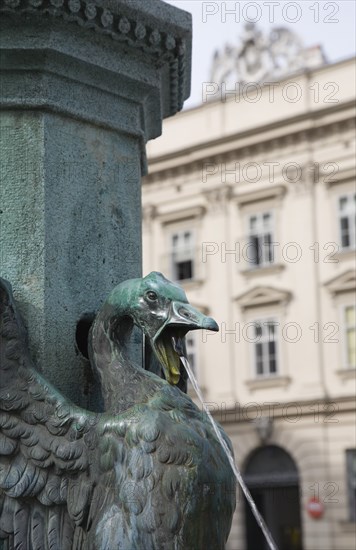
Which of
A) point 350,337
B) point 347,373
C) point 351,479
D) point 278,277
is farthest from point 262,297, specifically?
point 351,479

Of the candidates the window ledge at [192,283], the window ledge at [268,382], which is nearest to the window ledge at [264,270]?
the window ledge at [192,283]

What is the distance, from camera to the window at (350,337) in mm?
21531

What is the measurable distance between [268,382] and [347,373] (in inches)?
75.1

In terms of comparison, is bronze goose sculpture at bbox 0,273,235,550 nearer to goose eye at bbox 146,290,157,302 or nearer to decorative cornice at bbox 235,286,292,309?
→ goose eye at bbox 146,290,157,302

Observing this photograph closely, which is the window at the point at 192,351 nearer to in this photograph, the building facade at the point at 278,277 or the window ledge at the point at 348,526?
the building facade at the point at 278,277

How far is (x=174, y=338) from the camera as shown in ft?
8.61

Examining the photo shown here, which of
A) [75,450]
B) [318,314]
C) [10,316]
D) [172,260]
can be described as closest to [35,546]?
[75,450]

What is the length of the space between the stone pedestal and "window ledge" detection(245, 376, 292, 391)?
19171mm

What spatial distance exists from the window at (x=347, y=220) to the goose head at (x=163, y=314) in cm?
1956

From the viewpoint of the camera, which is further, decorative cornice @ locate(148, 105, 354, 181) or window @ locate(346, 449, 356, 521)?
decorative cornice @ locate(148, 105, 354, 181)

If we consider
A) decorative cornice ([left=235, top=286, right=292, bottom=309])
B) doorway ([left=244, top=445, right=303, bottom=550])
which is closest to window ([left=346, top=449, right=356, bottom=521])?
doorway ([left=244, top=445, right=303, bottom=550])

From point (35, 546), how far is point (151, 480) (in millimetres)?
379

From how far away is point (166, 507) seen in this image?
2.47 metres

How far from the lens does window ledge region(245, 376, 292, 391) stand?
22141mm
